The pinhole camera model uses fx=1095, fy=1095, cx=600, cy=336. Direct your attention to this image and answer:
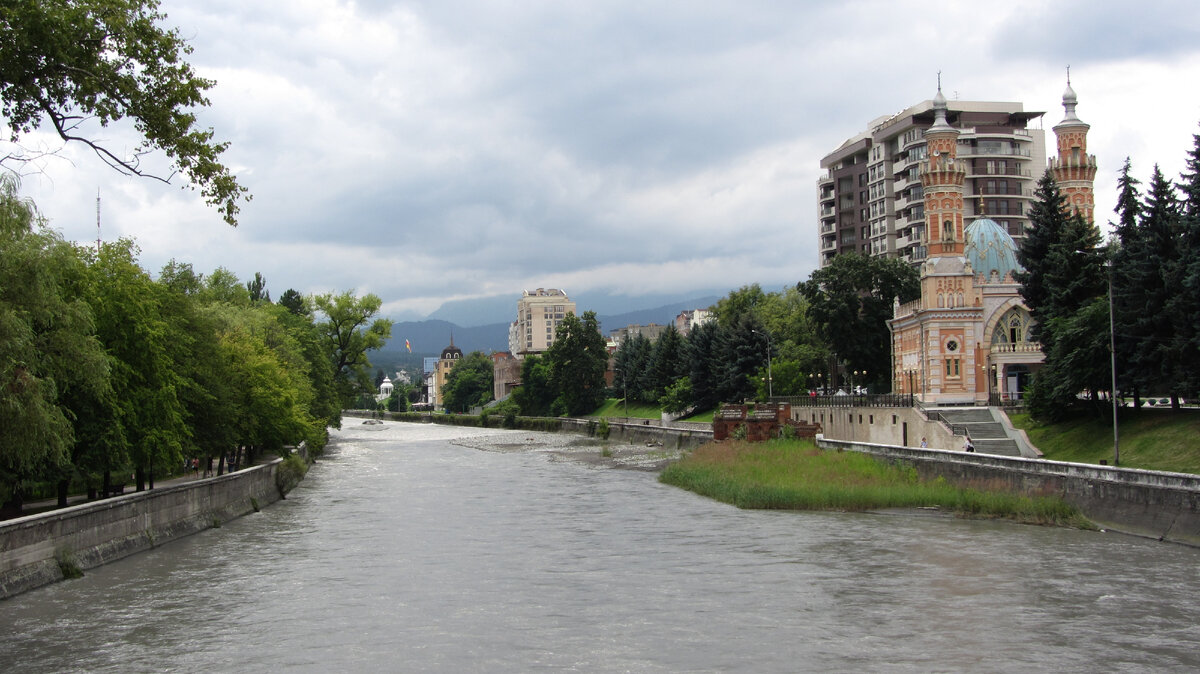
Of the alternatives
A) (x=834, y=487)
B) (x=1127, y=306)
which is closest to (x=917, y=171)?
(x=1127, y=306)

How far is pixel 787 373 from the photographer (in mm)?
95250

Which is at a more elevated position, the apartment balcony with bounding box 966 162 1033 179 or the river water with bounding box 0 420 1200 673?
the apartment balcony with bounding box 966 162 1033 179

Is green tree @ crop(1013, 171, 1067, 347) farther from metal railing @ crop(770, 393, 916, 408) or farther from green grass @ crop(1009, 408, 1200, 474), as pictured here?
metal railing @ crop(770, 393, 916, 408)

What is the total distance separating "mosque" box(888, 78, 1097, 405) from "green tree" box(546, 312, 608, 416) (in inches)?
2797

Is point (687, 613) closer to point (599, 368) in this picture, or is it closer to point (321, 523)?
point (321, 523)

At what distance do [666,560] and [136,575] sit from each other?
14.2 m

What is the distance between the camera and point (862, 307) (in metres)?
88.0

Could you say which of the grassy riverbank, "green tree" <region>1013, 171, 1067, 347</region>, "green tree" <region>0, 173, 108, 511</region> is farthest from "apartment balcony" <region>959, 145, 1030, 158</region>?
"green tree" <region>0, 173, 108, 511</region>

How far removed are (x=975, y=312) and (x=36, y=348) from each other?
56.1 m

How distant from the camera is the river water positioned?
2008 cm

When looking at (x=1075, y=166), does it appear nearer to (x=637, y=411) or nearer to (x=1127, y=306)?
(x=1127, y=306)

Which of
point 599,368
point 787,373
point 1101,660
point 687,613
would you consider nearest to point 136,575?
point 687,613

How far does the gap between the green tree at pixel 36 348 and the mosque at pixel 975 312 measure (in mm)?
50646

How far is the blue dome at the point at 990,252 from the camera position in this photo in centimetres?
7406
